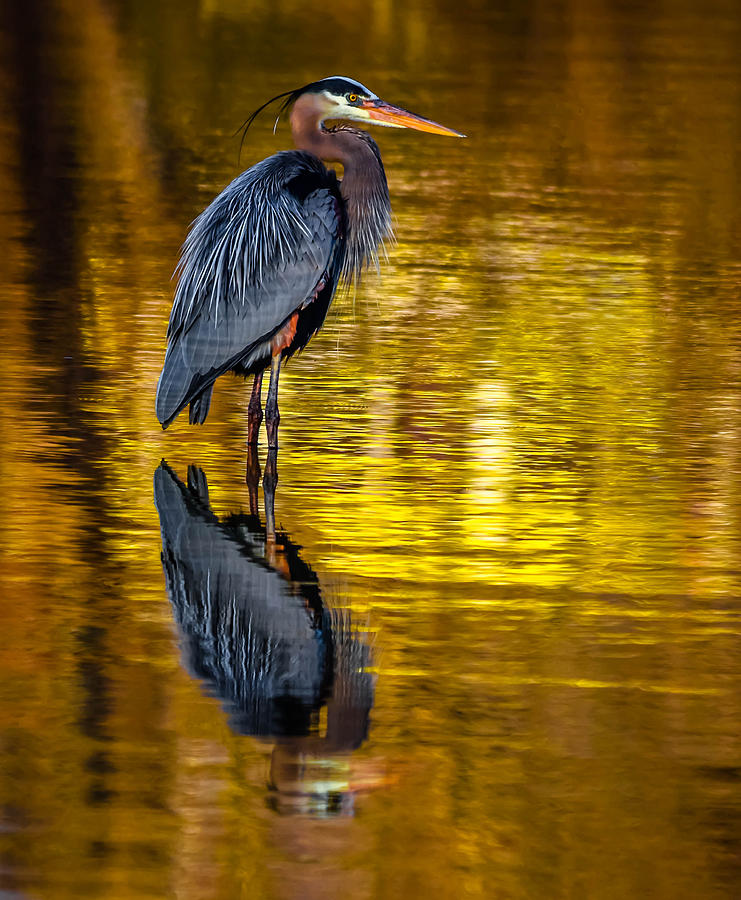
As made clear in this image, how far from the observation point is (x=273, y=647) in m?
6.22

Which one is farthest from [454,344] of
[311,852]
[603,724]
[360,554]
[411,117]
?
[311,852]

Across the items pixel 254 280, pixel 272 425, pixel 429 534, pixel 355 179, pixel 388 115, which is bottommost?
pixel 429 534

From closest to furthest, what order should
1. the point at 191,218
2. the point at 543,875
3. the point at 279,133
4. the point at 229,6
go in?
1. the point at 543,875
2. the point at 191,218
3. the point at 279,133
4. the point at 229,6

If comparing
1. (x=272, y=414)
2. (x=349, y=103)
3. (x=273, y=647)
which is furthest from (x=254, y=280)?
(x=273, y=647)

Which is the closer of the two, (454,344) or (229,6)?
(454,344)

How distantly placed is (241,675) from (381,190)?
3.93 meters

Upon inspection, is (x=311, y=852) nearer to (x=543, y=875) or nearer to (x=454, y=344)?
(x=543, y=875)

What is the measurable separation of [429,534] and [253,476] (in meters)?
1.11

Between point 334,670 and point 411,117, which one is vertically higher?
point 411,117

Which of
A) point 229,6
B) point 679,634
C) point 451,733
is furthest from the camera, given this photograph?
point 229,6

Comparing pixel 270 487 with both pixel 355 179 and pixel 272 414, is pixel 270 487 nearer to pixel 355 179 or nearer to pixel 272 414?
pixel 272 414

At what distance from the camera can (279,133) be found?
20.1 m

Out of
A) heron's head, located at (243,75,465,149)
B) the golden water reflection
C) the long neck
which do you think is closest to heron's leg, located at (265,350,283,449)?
the golden water reflection

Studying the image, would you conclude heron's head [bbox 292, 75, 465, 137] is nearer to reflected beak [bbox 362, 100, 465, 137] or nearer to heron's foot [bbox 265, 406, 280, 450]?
reflected beak [bbox 362, 100, 465, 137]
